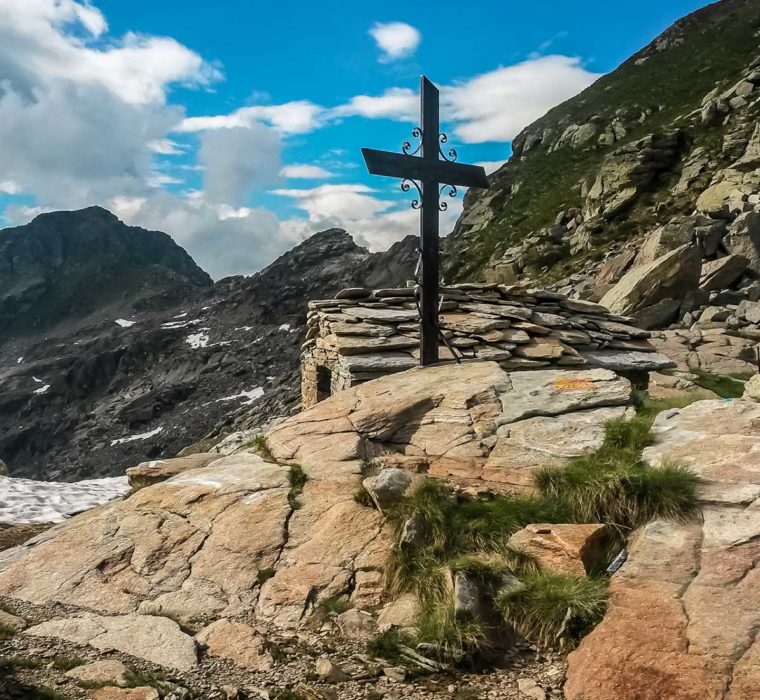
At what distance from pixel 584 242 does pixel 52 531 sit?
45.1 metres

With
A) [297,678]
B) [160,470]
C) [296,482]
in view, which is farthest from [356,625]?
[160,470]

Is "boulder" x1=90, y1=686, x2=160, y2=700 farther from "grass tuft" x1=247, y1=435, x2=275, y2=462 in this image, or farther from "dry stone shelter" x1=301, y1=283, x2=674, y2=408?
"dry stone shelter" x1=301, y1=283, x2=674, y2=408

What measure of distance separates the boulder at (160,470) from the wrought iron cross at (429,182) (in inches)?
168

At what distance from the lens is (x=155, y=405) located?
114875 millimetres

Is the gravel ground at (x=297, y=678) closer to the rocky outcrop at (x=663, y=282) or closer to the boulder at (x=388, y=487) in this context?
the boulder at (x=388, y=487)

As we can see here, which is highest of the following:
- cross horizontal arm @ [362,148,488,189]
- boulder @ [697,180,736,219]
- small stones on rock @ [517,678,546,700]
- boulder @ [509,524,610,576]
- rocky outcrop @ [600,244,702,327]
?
boulder @ [697,180,736,219]

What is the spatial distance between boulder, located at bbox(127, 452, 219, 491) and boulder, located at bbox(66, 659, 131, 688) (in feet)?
16.4

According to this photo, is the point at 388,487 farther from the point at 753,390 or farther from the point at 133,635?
the point at 753,390

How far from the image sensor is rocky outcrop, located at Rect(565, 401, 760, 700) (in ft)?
12.8

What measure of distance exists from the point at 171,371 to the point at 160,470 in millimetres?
127380

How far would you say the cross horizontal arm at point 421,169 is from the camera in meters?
10.2

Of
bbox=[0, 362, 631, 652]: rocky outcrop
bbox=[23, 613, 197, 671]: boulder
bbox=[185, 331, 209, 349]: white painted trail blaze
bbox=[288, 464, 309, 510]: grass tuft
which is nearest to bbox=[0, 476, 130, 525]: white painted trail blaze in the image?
bbox=[0, 362, 631, 652]: rocky outcrop

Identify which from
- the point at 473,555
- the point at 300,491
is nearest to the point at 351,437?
the point at 300,491

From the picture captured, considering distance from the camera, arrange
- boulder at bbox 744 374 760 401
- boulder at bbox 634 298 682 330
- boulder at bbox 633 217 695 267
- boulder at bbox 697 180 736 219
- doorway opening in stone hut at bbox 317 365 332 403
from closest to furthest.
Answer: boulder at bbox 744 374 760 401
doorway opening in stone hut at bbox 317 365 332 403
boulder at bbox 634 298 682 330
boulder at bbox 633 217 695 267
boulder at bbox 697 180 736 219
